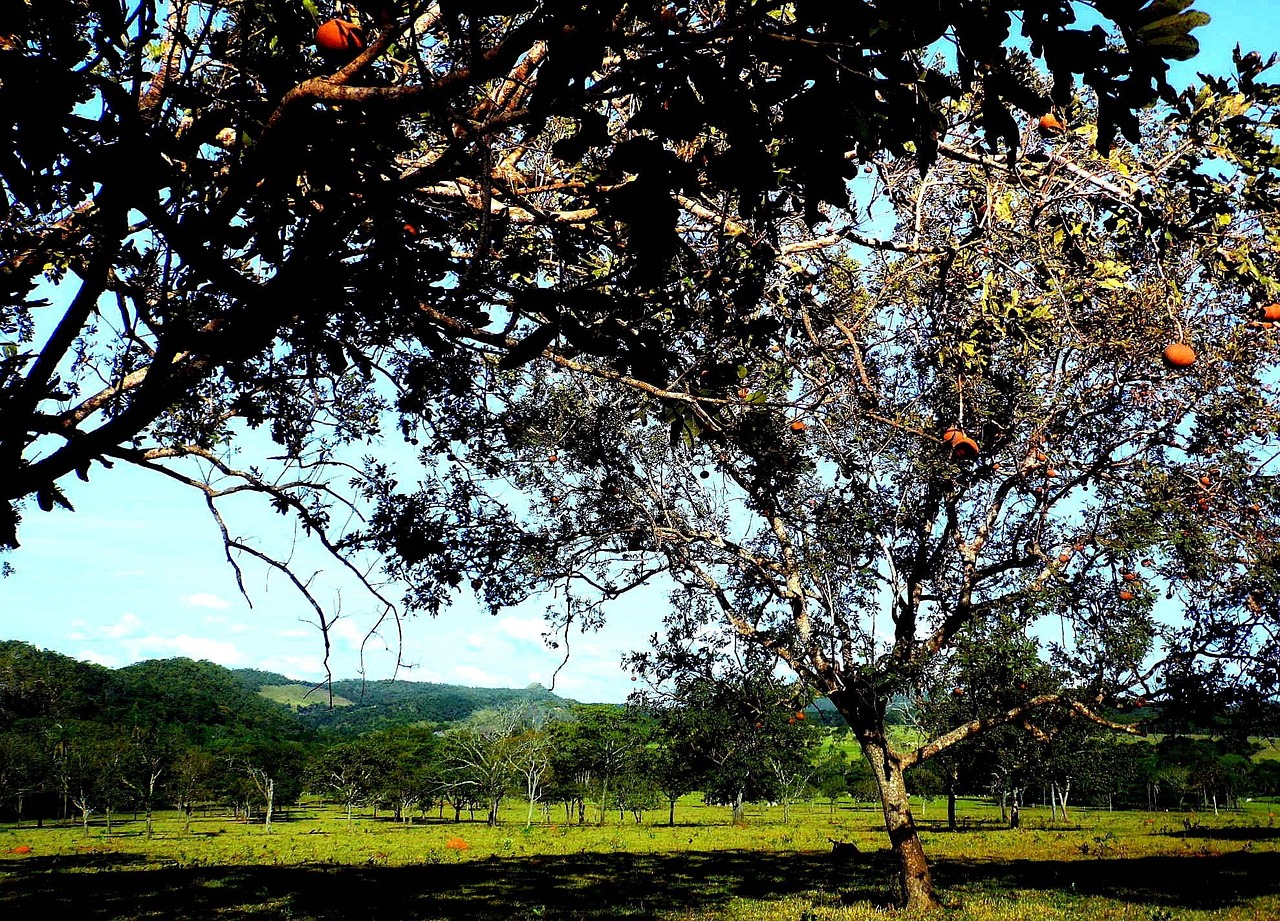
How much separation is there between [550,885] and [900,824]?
355 inches

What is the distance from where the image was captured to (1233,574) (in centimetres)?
1035

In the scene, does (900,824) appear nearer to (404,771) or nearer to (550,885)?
(550,885)

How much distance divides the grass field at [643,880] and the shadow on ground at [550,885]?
0.05m

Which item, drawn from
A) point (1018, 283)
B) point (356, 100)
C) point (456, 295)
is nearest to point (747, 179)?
point (356, 100)

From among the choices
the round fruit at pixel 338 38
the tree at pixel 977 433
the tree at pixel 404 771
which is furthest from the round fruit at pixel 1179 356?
the tree at pixel 404 771

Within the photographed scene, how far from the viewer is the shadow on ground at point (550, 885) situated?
46.6 ft

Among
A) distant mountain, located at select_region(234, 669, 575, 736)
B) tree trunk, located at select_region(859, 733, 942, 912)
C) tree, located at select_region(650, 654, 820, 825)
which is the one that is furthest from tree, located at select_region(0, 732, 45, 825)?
tree trunk, located at select_region(859, 733, 942, 912)

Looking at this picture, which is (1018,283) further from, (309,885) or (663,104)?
(309,885)

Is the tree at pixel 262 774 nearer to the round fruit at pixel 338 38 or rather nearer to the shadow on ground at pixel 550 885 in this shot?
the shadow on ground at pixel 550 885

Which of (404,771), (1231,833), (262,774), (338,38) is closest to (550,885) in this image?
(338,38)

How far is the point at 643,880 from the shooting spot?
63.9ft

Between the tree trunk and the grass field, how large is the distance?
0.51m

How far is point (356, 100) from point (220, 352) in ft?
4.47

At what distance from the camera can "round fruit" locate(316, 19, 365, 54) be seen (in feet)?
11.1
